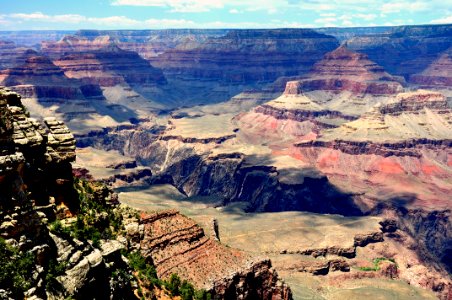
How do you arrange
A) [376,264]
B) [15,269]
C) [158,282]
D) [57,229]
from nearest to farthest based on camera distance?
[15,269], [57,229], [158,282], [376,264]

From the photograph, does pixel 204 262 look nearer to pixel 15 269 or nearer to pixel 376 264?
pixel 15 269

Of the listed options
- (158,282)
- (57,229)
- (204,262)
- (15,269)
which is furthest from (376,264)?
(15,269)

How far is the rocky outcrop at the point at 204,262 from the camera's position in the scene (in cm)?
5697

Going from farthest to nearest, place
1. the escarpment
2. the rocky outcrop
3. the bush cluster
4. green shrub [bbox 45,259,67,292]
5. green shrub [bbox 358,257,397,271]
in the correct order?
green shrub [bbox 358,257,397,271]
the rocky outcrop
the bush cluster
green shrub [bbox 45,259,67,292]
the escarpment

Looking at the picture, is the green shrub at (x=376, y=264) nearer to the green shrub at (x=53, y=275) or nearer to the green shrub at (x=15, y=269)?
the green shrub at (x=53, y=275)

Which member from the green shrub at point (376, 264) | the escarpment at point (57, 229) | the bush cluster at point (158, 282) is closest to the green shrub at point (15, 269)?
the escarpment at point (57, 229)

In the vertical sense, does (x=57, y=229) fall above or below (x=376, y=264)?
above

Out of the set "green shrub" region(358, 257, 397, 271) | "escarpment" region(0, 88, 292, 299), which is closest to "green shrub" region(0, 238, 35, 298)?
"escarpment" region(0, 88, 292, 299)

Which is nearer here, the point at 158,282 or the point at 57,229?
the point at 57,229

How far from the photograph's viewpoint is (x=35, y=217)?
29.8 m

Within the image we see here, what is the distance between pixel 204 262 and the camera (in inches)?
2344

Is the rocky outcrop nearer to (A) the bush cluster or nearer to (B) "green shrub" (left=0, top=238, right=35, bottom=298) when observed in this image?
(A) the bush cluster

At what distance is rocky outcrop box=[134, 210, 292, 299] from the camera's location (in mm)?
56969

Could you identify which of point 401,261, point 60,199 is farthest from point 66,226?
point 401,261
